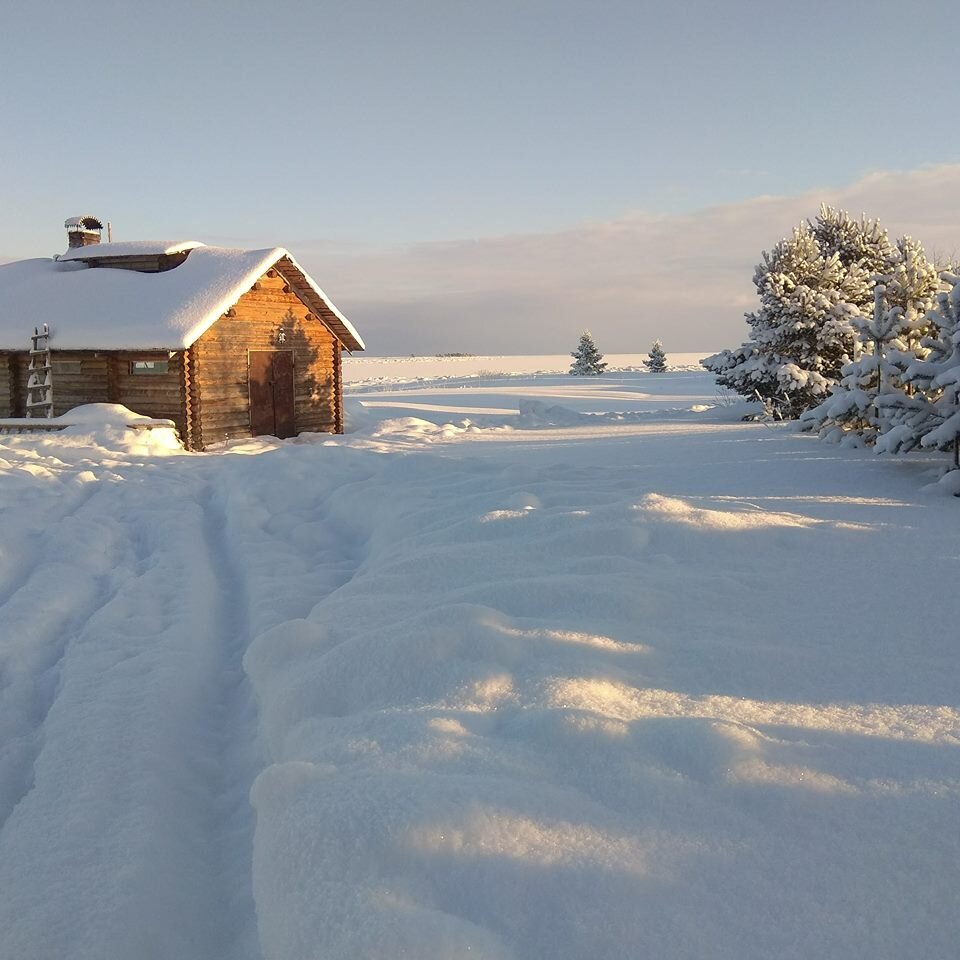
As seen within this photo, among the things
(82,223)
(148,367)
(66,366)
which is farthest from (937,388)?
(82,223)

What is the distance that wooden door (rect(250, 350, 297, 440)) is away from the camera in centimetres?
1920

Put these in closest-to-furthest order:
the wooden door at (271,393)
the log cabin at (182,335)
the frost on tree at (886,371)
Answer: the frost on tree at (886,371), the log cabin at (182,335), the wooden door at (271,393)

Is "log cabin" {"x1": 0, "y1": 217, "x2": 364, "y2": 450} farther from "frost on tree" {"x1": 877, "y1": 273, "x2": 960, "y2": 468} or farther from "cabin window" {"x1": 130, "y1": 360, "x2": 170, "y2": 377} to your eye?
"frost on tree" {"x1": 877, "y1": 273, "x2": 960, "y2": 468}

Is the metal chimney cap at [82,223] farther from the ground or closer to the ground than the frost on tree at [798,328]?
farther from the ground

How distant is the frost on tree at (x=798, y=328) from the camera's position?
20656 millimetres

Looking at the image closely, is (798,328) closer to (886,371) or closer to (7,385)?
(886,371)

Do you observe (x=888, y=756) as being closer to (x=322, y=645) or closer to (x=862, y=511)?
(x=322, y=645)

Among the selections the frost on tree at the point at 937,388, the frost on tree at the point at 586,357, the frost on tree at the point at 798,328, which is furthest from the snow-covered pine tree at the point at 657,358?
the frost on tree at the point at 937,388

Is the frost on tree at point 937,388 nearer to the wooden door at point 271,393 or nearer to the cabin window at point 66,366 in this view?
the wooden door at point 271,393

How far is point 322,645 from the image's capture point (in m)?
5.05

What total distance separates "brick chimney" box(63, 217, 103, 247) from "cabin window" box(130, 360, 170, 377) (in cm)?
712

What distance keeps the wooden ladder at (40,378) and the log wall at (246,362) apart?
3.33 meters

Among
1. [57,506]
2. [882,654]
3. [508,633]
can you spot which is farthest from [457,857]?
[57,506]

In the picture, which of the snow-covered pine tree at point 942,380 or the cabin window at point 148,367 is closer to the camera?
the snow-covered pine tree at point 942,380
